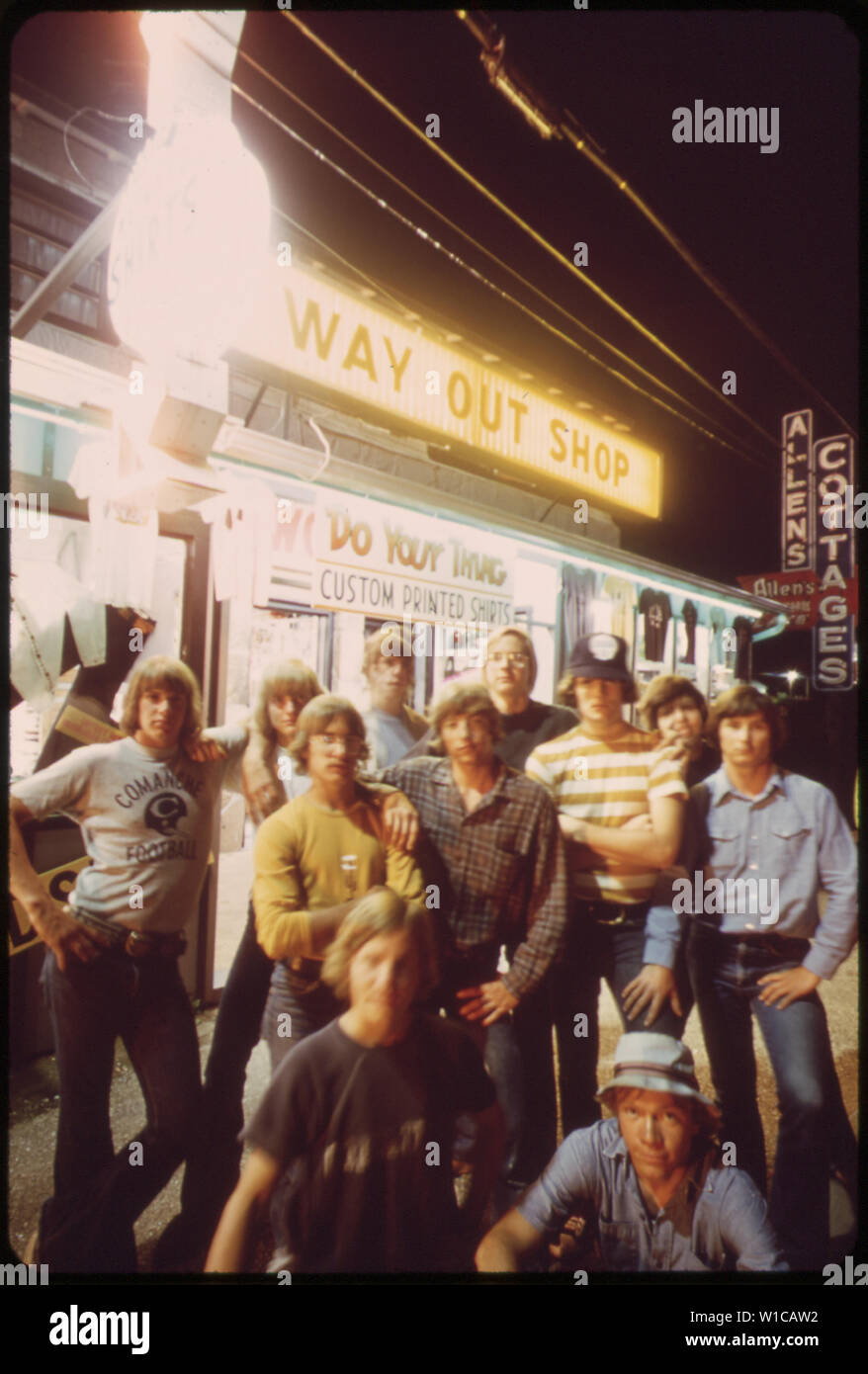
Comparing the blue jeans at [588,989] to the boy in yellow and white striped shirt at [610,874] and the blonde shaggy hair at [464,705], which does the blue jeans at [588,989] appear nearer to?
the boy in yellow and white striped shirt at [610,874]

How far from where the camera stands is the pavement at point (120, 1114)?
2.76 m

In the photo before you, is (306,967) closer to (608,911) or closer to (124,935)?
(124,935)

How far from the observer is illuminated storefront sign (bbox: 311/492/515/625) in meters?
2.96

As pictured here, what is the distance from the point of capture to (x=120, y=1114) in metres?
3.06

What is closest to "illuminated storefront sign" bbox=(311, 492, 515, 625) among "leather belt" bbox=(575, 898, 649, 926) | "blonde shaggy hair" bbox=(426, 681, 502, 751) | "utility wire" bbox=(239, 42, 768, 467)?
"blonde shaggy hair" bbox=(426, 681, 502, 751)

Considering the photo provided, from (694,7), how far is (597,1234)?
466cm

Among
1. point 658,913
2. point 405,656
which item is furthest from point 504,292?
point 658,913

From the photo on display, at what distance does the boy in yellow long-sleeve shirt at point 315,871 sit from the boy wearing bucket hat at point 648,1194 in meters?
0.99

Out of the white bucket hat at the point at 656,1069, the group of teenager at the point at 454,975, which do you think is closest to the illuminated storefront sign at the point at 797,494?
the group of teenager at the point at 454,975

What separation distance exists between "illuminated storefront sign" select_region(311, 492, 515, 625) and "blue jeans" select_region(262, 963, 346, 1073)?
1.44 m

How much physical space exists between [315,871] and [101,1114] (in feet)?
3.73

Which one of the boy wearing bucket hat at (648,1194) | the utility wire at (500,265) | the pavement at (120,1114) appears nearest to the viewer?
the boy wearing bucket hat at (648,1194)

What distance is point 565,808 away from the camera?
2885 mm
